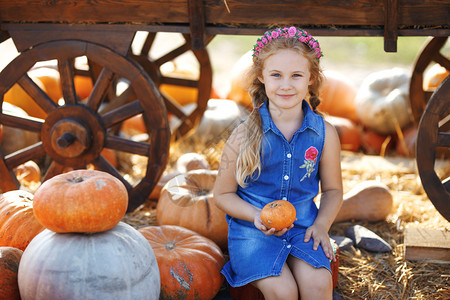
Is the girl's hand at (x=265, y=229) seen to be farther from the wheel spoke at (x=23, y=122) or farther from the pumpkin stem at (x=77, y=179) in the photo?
the wheel spoke at (x=23, y=122)

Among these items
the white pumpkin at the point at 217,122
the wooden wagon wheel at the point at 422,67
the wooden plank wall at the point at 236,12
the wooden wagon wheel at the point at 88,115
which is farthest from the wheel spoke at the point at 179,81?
the wooden wagon wheel at the point at 422,67

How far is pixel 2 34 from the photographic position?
3.27m

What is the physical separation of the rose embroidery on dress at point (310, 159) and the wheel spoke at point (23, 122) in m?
1.75

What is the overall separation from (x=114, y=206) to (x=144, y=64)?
8.61ft

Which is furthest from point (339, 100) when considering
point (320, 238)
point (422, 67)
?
point (320, 238)

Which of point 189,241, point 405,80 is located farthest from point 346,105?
point 189,241

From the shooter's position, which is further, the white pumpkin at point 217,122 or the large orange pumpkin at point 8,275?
the white pumpkin at point 217,122

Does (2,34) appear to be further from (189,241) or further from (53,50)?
(189,241)

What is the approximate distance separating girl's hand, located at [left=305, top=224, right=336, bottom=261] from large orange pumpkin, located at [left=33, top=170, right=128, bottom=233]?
89cm

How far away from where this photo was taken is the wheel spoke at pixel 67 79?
10.4ft

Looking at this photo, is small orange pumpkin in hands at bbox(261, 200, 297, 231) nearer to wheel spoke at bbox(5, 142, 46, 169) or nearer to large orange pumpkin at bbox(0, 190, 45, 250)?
large orange pumpkin at bbox(0, 190, 45, 250)

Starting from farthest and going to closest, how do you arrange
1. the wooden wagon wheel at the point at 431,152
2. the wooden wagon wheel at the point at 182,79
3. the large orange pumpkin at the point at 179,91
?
1. the large orange pumpkin at the point at 179,91
2. the wooden wagon wheel at the point at 182,79
3. the wooden wagon wheel at the point at 431,152

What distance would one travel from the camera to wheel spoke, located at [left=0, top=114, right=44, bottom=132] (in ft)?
10.7

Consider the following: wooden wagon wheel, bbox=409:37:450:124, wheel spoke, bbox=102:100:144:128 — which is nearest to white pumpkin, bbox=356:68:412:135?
wooden wagon wheel, bbox=409:37:450:124
